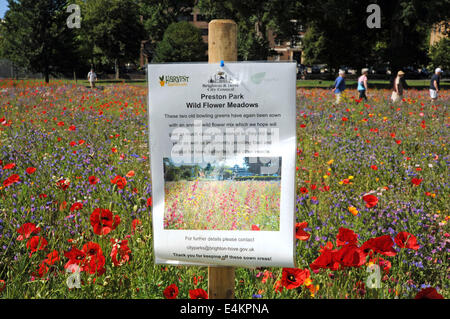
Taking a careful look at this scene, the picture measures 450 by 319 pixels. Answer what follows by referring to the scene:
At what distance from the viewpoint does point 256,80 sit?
189 cm

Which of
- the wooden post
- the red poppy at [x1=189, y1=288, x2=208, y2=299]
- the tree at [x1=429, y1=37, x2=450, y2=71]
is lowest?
the red poppy at [x1=189, y1=288, x2=208, y2=299]

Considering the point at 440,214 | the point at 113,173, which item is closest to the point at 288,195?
the point at 440,214

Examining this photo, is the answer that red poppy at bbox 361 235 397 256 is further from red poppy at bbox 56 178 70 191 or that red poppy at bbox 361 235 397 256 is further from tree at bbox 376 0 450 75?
tree at bbox 376 0 450 75

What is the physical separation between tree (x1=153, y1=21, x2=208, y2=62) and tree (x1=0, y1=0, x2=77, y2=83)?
1256cm

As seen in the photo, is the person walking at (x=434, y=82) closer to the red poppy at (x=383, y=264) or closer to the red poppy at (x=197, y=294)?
the red poppy at (x=383, y=264)

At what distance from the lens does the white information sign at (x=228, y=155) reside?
1902 millimetres

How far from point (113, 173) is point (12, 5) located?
4596cm

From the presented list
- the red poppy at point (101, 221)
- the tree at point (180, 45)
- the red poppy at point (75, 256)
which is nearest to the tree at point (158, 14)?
the tree at point (180, 45)

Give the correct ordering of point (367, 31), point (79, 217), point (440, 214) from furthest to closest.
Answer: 1. point (367, 31)
2. point (440, 214)
3. point (79, 217)

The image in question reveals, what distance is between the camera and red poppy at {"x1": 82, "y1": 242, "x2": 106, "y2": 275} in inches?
87.7

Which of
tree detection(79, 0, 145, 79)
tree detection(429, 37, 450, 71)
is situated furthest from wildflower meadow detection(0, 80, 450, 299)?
tree detection(79, 0, 145, 79)

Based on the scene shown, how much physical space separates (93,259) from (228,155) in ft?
3.28

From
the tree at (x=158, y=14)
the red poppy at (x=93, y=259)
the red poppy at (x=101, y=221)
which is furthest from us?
the tree at (x=158, y=14)
